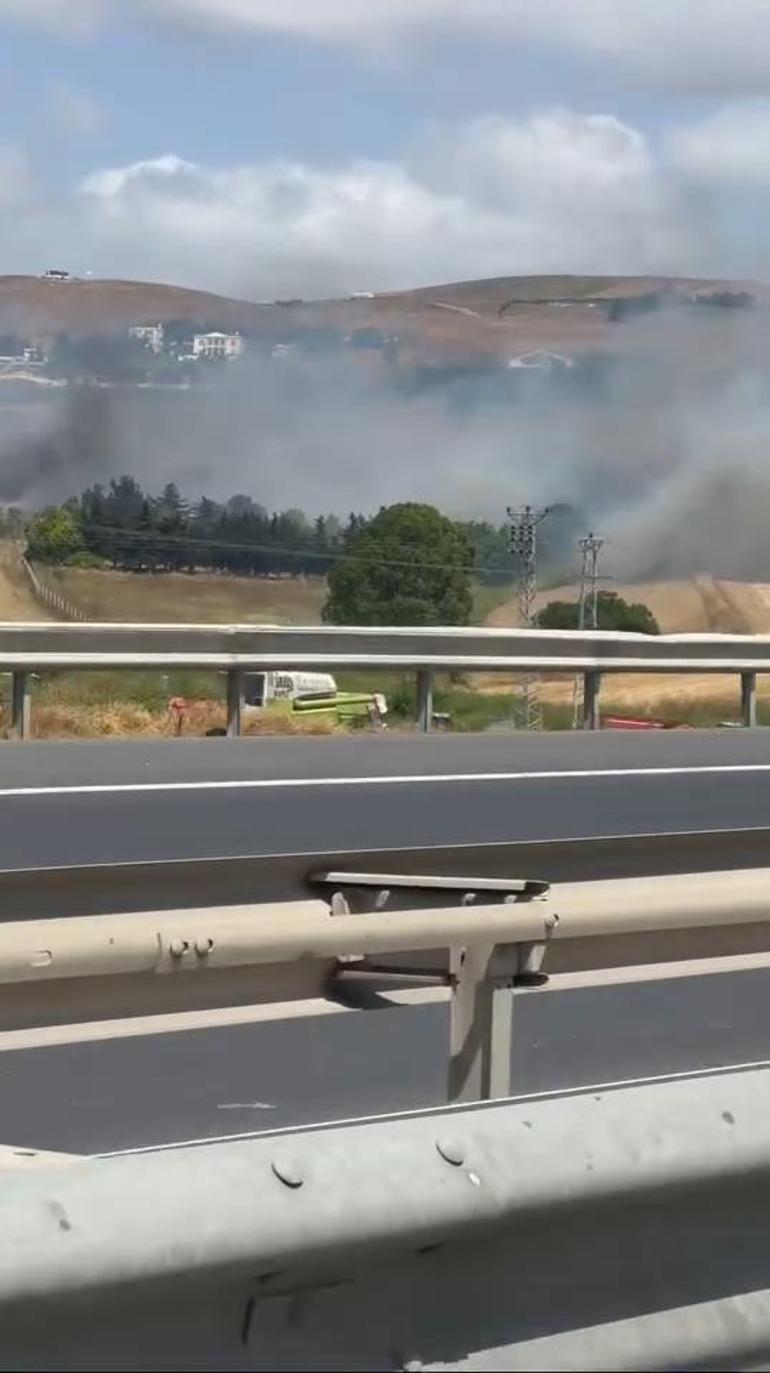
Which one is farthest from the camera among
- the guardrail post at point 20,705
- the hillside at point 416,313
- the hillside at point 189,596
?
the hillside at point 416,313

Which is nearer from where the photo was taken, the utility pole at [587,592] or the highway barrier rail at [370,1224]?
the highway barrier rail at [370,1224]

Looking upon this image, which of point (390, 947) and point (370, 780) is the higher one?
point (390, 947)

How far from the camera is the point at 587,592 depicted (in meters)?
24.3

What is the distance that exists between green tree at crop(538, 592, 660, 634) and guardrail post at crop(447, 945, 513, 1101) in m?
17.9

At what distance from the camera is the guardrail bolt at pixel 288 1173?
3.02m

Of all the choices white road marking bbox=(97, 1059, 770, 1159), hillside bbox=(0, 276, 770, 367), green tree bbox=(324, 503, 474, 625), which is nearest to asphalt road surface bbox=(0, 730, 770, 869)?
green tree bbox=(324, 503, 474, 625)

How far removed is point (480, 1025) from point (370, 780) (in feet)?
31.6

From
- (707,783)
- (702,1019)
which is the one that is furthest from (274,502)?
(702,1019)

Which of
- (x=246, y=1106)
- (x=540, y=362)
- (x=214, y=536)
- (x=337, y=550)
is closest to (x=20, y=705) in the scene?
(x=337, y=550)

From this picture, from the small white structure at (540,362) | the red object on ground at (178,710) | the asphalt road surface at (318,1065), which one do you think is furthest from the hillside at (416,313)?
the asphalt road surface at (318,1065)

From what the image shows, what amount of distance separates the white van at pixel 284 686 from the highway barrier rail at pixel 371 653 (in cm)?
33

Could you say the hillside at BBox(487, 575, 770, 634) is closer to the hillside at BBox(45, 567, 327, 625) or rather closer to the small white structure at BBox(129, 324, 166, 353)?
the hillside at BBox(45, 567, 327, 625)

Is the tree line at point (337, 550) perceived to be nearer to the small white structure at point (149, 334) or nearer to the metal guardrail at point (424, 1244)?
the small white structure at point (149, 334)

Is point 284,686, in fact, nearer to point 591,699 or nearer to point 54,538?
point 591,699
